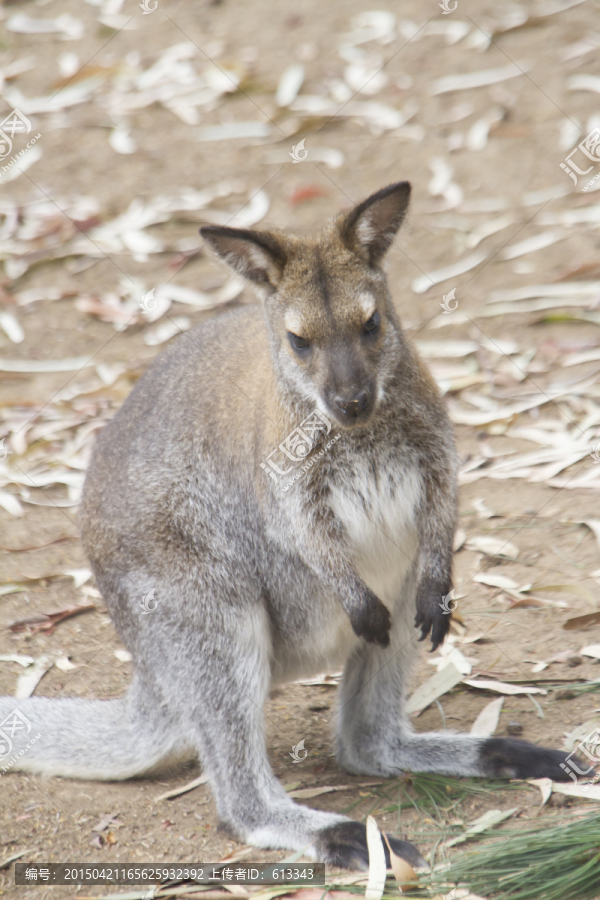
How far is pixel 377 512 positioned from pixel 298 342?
2.14 ft

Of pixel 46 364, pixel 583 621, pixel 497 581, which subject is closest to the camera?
pixel 583 621

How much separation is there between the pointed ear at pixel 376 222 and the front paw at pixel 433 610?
45.4 inches

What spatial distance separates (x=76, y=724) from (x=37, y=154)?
247 inches

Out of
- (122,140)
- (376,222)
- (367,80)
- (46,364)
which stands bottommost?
(46,364)

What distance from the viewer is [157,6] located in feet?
30.5

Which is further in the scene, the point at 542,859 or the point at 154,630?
the point at 154,630

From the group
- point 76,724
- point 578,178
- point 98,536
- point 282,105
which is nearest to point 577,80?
point 578,178

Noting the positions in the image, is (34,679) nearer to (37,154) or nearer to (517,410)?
(517,410)

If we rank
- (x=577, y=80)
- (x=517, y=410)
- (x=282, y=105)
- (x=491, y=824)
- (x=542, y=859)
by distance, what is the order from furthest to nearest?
(x=282, y=105), (x=577, y=80), (x=517, y=410), (x=491, y=824), (x=542, y=859)

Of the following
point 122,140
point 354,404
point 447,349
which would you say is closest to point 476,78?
point 122,140

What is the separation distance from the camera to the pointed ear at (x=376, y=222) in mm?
3252

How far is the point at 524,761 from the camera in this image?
3.30 m

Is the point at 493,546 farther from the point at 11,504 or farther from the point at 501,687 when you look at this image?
the point at 11,504

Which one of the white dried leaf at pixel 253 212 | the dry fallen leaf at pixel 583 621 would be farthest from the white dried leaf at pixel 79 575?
the white dried leaf at pixel 253 212
